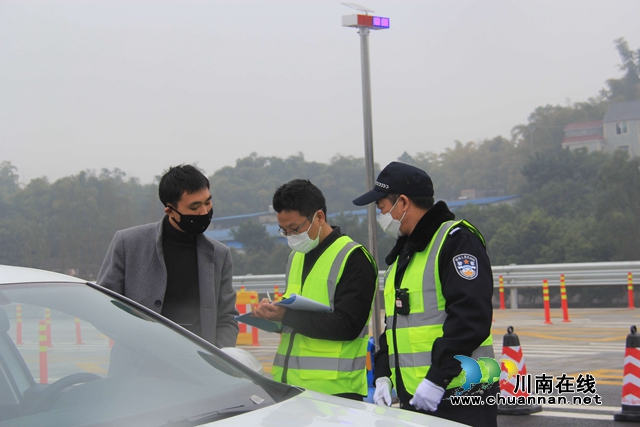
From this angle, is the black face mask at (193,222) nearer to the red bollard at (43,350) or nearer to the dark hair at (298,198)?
the dark hair at (298,198)

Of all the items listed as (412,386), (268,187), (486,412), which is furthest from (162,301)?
(268,187)

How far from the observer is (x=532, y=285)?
18844 millimetres

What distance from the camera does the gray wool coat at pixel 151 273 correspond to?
3455mm

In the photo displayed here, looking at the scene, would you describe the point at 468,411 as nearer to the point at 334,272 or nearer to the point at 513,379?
the point at 334,272

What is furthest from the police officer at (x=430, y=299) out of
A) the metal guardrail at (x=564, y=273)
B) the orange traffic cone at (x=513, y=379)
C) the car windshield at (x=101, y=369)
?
the metal guardrail at (x=564, y=273)

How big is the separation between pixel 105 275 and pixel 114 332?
954mm

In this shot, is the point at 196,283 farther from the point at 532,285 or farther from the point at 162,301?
the point at 532,285

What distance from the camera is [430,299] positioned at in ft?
9.68

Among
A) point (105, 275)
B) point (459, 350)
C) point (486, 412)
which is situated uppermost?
point (105, 275)

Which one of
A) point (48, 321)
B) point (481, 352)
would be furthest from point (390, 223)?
point (48, 321)

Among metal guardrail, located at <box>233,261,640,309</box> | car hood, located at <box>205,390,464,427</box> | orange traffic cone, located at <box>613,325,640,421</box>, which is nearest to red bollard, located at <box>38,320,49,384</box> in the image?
car hood, located at <box>205,390,464,427</box>

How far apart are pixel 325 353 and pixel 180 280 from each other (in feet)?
2.64

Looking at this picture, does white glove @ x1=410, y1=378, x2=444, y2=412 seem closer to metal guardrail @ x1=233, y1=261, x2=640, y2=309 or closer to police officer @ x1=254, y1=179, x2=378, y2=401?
police officer @ x1=254, y1=179, x2=378, y2=401

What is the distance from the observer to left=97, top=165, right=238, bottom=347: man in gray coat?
349 cm
